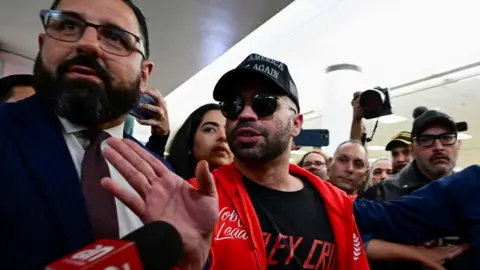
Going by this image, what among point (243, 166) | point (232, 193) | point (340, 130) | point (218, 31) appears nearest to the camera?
point (232, 193)

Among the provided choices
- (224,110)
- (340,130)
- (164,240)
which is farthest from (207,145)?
(340,130)

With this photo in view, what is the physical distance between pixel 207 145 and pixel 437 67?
3.98m

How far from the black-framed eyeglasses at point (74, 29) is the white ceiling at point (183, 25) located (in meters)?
1.99

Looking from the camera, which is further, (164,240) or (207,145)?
(207,145)

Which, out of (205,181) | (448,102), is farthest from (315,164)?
(448,102)

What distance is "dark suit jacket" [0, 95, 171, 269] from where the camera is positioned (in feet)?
1.82

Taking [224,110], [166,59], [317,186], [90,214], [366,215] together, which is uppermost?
[166,59]

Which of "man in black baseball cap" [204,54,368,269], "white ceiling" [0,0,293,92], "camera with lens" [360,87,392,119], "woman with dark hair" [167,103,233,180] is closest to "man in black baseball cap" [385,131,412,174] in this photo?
"camera with lens" [360,87,392,119]

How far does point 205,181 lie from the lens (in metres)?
0.64

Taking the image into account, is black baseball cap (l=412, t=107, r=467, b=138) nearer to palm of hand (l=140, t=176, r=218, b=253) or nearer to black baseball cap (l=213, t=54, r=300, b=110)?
black baseball cap (l=213, t=54, r=300, b=110)

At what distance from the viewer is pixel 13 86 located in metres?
1.46

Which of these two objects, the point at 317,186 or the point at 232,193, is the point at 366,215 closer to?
the point at 317,186

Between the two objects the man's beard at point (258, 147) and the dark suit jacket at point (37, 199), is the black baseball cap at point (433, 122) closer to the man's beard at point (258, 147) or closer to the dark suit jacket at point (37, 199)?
the man's beard at point (258, 147)

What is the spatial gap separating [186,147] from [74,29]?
0.94 metres
